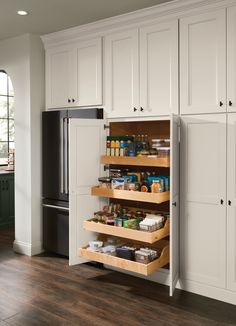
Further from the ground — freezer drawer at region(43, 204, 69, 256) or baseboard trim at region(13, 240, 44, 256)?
freezer drawer at region(43, 204, 69, 256)

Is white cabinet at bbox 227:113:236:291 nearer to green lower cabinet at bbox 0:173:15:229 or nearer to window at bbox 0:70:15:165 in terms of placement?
green lower cabinet at bbox 0:173:15:229

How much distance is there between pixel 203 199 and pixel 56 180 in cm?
181

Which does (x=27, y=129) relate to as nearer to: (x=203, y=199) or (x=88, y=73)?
(x=88, y=73)

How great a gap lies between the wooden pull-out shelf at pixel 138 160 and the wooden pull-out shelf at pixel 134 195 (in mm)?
269

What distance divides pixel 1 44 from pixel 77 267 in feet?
9.44

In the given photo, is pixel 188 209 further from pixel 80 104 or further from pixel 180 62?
pixel 80 104

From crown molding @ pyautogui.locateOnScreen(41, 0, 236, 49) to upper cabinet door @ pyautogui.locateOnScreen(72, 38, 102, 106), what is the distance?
12 cm

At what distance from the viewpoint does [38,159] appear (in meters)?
4.38

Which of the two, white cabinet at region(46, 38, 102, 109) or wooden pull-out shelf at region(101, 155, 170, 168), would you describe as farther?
white cabinet at region(46, 38, 102, 109)

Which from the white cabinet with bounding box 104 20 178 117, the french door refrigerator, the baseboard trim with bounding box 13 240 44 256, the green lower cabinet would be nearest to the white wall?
the baseboard trim with bounding box 13 240 44 256

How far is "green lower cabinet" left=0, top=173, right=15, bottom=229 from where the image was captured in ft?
18.2

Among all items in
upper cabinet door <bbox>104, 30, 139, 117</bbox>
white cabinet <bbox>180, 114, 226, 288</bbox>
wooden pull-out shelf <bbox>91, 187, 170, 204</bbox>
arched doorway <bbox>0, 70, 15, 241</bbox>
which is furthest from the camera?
arched doorway <bbox>0, 70, 15, 241</bbox>

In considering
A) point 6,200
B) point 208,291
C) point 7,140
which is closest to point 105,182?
point 208,291

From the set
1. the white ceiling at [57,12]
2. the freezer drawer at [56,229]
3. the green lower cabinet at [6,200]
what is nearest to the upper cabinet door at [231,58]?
the white ceiling at [57,12]
